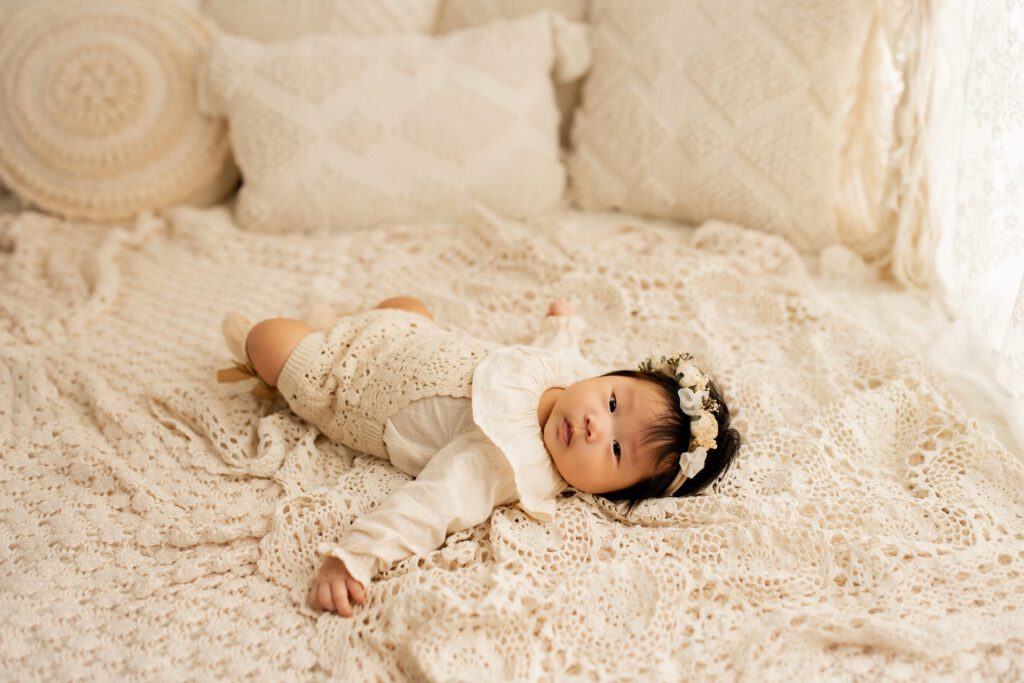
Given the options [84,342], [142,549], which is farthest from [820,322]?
[84,342]

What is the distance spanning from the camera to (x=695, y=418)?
114cm

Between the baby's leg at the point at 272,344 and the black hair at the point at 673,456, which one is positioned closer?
the black hair at the point at 673,456

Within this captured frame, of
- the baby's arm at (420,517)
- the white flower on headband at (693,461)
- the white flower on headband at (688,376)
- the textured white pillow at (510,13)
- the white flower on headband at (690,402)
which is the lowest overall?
the baby's arm at (420,517)

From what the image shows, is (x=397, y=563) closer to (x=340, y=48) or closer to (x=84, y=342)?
(x=84, y=342)

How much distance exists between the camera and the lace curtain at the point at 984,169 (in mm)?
1190

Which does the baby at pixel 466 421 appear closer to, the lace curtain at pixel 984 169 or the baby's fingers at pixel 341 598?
the baby's fingers at pixel 341 598

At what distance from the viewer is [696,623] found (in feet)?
3.22

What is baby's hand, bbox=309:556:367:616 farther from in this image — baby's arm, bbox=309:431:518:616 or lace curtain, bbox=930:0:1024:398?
lace curtain, bbox=930:0:1024:398

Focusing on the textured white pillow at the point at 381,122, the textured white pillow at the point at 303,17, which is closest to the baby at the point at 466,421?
the textured white pillow at the point at 381,122

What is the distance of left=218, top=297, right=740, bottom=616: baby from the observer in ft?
3.44

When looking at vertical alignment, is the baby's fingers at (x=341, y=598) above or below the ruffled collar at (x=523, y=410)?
below

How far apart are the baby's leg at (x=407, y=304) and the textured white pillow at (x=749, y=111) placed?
22.3 inches

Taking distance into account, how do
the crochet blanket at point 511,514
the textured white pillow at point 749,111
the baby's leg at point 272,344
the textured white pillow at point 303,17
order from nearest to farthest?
the crochet blanket at point 511,514, the baby's leg at point 272,344, the textured white pillow at point 749,111, the textured white pillow at point 303,17

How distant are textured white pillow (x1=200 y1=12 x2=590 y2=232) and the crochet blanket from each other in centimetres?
20
